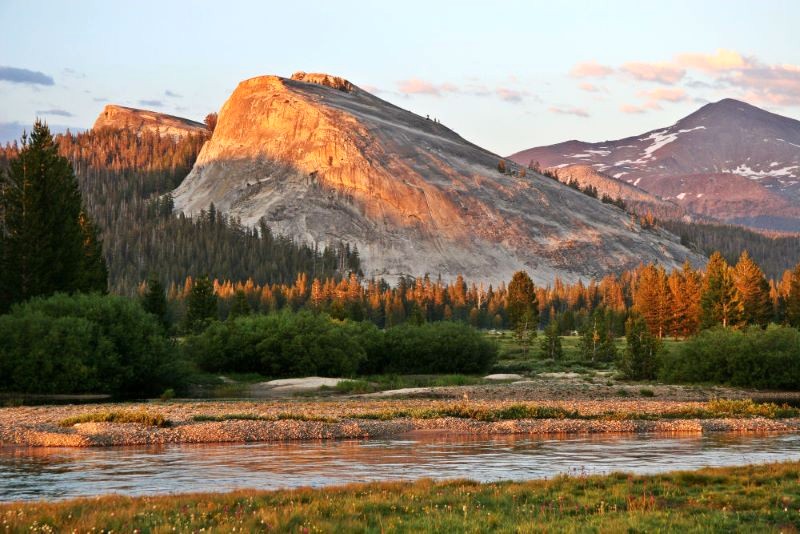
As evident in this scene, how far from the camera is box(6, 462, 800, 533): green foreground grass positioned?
18.3 m

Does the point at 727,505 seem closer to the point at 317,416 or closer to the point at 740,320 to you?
the point at 317,416

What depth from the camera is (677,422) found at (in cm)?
4806

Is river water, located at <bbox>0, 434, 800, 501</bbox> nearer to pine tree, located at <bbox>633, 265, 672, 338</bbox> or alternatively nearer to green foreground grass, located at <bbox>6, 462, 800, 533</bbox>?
green foreground grass, located at <bbox>6, 462, 800, 533</bbox>

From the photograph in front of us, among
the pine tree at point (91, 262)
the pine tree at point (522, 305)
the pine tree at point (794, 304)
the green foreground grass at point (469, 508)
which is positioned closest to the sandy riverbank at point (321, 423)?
the green foreground grass at point (469, 508)

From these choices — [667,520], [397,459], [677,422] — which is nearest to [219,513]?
[667,520]

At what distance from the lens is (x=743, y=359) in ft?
259

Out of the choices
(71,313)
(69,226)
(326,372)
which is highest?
(69,226)

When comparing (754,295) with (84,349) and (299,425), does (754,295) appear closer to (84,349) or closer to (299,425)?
(84,349)

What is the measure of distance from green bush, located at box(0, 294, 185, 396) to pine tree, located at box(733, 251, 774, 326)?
87155 mm

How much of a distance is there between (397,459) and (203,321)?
82736 millimetres

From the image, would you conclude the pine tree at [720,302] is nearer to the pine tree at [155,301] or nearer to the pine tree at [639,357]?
the pine tree at [639,357]

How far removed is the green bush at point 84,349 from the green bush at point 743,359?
47438 millimetres

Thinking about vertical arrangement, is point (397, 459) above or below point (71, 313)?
below

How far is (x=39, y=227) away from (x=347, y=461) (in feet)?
177
